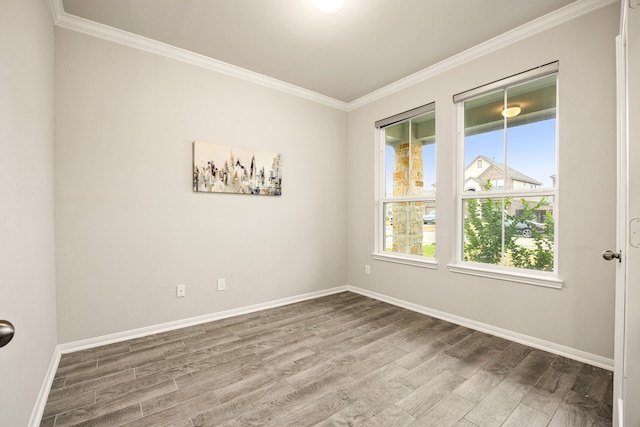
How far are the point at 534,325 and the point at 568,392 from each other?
0.69m

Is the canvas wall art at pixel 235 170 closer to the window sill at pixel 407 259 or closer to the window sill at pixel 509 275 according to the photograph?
the window sill at pixel 407 259

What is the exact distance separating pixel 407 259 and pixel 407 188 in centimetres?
87

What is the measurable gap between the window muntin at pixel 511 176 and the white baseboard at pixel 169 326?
2.07 metres

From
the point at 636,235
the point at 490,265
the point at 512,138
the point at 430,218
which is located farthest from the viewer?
the point at 430,218

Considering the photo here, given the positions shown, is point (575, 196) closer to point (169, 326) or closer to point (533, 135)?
point (533, 135)

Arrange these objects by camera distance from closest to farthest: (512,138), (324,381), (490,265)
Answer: (324,381) → (512,138) → (490,265)

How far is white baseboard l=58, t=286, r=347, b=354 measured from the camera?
7.98ft

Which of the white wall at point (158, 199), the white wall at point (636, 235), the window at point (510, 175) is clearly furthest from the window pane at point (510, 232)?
the white wall at point (158, 199)

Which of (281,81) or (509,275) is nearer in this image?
(509,275)

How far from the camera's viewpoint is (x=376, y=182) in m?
3.94

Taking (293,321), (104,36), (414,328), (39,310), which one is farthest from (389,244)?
(104,36)

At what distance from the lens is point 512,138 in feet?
9.07

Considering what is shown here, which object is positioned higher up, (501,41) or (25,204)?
(501,41)

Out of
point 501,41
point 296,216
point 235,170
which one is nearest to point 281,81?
point 235,170
